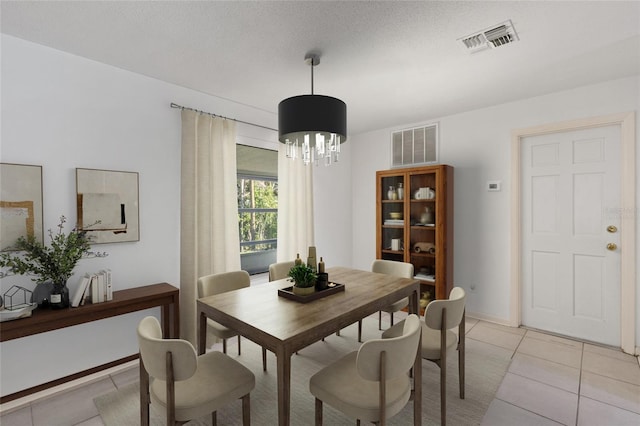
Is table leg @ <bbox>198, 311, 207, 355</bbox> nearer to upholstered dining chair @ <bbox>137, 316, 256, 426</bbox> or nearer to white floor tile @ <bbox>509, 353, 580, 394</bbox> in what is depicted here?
upholstered dining chair @ <bbox>137, 316, 256, 426</bbox>

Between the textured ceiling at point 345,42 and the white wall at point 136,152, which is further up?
the textured ceiling at point 345,42

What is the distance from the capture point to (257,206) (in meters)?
3.87

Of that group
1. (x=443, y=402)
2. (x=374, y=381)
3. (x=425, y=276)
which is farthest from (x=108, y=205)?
(x=425, y=276)

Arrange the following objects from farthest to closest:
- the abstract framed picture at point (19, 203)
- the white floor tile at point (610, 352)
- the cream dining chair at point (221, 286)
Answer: the white floor tile at point (610, 352) → the cream dining chair at point (221, 286) → the abstract framed picture at point (19, 203)

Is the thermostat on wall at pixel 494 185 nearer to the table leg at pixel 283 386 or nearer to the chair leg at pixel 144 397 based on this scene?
the table leg at pixel 283 386

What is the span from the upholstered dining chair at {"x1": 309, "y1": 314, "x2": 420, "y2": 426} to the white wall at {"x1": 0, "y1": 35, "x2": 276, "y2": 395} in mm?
2007

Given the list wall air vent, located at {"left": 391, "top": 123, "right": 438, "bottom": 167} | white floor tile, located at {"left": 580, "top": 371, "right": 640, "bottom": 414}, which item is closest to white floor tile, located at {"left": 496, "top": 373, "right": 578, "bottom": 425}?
white floor tile, located at {"left": 580, "top": 371, "right": 640, "bottom": 414}

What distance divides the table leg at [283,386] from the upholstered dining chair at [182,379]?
0.96ft

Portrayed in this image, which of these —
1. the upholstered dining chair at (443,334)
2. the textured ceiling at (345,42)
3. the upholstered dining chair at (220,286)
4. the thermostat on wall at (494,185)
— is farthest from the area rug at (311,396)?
the textured ceiling at (345,42)

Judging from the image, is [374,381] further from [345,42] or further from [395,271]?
[345,42]

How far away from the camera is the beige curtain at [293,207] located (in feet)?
12.5

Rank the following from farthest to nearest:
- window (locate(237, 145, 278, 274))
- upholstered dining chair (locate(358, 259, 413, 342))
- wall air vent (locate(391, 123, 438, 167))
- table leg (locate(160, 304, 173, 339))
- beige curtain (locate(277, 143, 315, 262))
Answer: wall air vent (locate(391, 123, 438, 167)), beige curtain (locate(277, 143, 315, 262)), window (locate(237, 145, 278, 274)), upholstered dining chair (locate(358, 259, 413, 342)), table leg (locate(160, 304, 173, 339))

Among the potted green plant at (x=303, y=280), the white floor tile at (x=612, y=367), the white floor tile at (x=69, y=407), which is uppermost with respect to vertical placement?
the potted green plant at (x=303, y=280)

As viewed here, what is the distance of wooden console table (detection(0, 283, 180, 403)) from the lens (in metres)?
1.95
